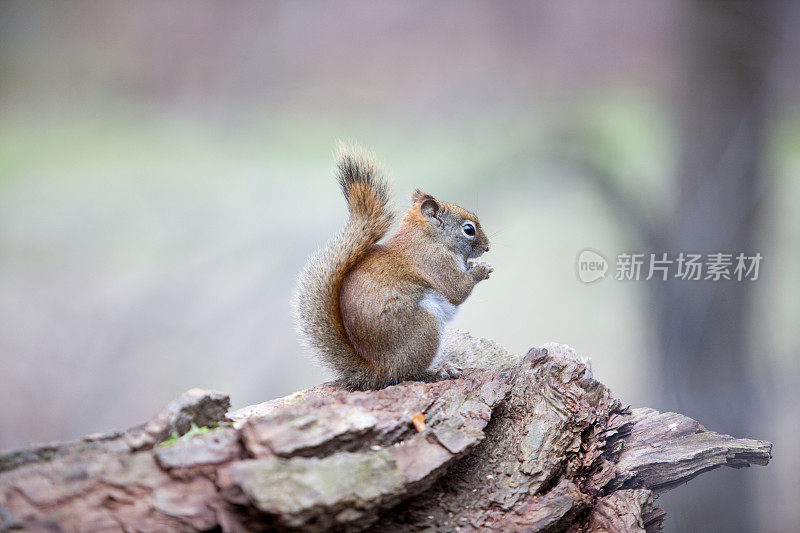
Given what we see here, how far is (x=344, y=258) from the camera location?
5.60ft

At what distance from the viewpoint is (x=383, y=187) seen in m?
1.75

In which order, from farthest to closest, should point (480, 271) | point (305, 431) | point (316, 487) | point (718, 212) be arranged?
point (718, 212), point (480, 271), point (305, 431), point (316, 487)

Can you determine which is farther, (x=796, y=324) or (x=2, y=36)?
(x=796, y=324)

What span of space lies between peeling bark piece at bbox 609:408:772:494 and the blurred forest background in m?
0.62

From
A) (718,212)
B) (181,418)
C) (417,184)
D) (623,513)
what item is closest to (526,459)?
(623,513)

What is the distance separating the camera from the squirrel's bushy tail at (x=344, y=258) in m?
1.71

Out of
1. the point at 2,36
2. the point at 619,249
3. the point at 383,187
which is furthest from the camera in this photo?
the point at 619,249

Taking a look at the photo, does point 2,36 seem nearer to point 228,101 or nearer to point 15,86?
point 15,86

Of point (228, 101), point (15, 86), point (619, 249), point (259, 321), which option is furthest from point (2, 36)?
point (619, 249)

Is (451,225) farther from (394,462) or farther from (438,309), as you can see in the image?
(394,462)

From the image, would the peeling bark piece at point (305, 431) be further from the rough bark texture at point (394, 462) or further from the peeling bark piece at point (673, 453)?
the peeling bark piece at point (673, 453)

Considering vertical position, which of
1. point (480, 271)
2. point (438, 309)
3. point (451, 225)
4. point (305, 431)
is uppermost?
point (451, 225)

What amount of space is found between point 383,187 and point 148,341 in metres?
1.29

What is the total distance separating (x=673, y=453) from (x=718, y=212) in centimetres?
141
